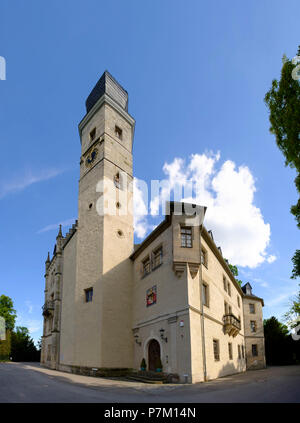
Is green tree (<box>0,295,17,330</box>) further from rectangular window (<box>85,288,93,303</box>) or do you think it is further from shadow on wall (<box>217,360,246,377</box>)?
shadow on wall (<box>217,360,246,377</box>)

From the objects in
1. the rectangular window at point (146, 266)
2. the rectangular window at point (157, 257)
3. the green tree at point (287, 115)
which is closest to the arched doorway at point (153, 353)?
the rectangular window at point (146, 266)

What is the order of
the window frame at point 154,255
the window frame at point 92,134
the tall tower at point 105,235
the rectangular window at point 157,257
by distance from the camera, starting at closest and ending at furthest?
the window frame at point 154,255 < the rectangular window at point 157,257 < the tall tower at point 105,235 < the window frame at point 92,134

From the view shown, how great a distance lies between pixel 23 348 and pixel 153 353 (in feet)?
115

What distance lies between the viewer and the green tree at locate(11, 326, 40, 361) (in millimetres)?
46375

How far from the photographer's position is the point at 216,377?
19.4 m

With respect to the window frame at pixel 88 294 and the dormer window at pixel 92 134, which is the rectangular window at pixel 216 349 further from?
the dormer window at pixel 92 134

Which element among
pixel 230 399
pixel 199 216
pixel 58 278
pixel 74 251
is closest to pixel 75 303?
pixel 74 251

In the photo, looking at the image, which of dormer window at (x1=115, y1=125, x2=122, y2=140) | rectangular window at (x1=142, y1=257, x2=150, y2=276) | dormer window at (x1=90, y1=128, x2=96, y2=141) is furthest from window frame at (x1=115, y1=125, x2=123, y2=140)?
rectangular window at (x1=142, y1=257, x2=150, y2=276)

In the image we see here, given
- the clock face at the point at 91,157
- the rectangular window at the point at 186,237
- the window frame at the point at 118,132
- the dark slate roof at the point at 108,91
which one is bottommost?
the rectangular window at the point at 186,237

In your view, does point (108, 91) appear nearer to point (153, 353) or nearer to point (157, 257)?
point (157, 257)

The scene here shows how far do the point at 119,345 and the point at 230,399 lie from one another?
13.5m

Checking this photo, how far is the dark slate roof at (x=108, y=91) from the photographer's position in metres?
30.9

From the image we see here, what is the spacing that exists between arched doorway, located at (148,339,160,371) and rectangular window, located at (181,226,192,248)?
6659 millimetres

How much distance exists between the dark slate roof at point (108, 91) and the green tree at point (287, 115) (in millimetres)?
20366
